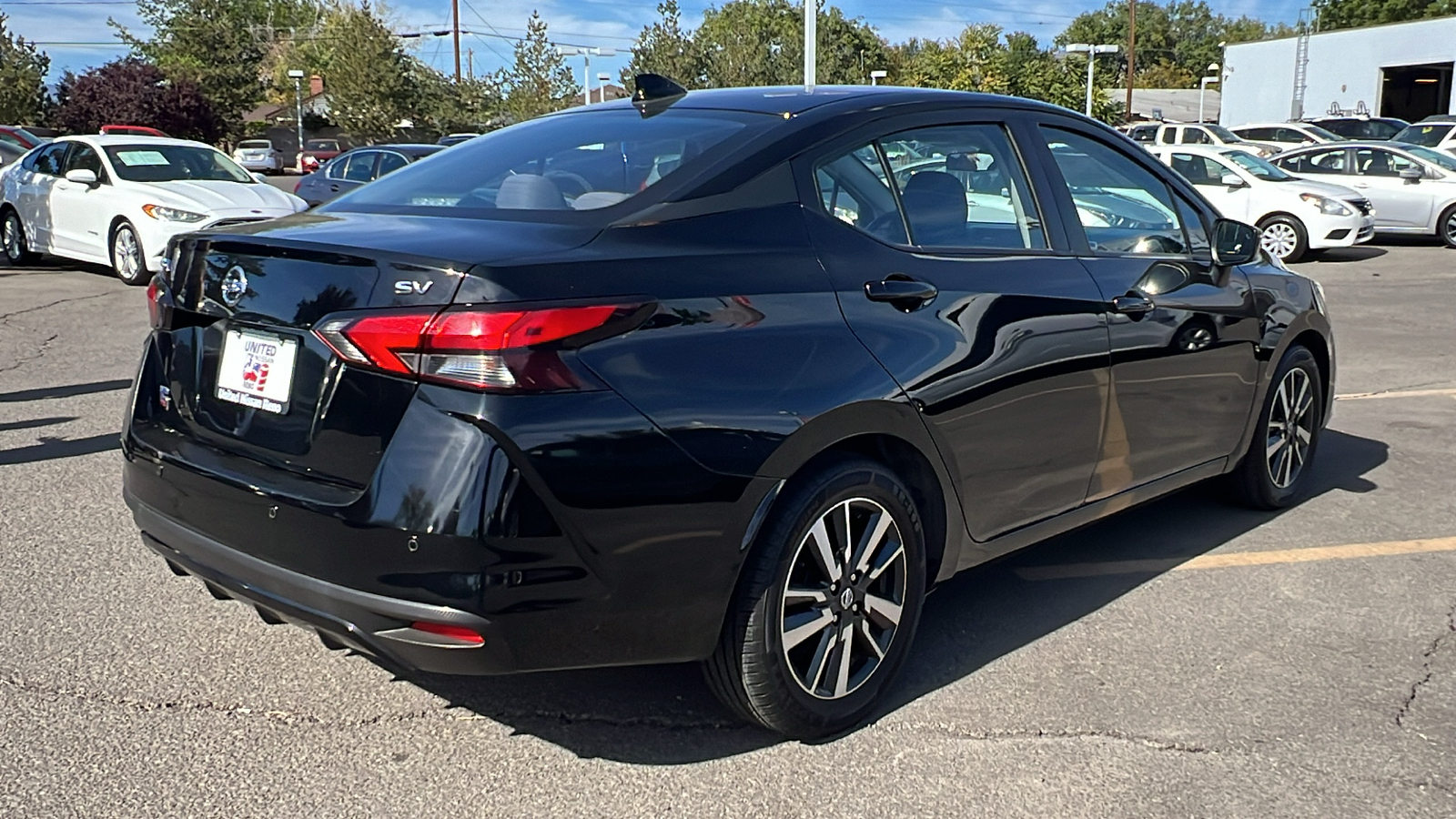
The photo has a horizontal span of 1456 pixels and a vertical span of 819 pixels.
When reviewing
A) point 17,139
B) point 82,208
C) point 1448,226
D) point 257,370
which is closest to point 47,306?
point 82,208

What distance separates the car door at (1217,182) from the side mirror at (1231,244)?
13262mm

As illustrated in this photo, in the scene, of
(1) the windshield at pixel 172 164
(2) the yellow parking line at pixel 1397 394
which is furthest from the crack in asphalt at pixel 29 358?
(2) the yellow parking line at pixel 1397 394

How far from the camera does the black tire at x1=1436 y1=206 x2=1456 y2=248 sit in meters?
18.9

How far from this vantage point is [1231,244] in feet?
15.6

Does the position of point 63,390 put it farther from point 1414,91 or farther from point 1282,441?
point 1414,91

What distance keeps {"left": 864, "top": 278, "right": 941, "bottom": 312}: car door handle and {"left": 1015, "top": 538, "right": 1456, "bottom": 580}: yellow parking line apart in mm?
1559

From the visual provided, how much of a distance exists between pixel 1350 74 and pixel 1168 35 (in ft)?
256

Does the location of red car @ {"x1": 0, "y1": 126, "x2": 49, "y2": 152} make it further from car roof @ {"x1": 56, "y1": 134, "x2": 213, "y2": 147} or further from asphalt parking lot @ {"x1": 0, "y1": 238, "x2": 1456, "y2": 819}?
asphalt parking lot @ {"x1": 0, "y1": 238, "x2": 1456, "y2": 819}

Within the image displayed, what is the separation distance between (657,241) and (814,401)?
53 centimetres

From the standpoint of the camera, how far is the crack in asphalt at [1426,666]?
358cm

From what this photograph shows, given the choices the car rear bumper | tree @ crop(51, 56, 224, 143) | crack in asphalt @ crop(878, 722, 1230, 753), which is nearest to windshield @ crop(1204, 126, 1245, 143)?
crack in asphalt @ crop(878, 722, 1230, 753)

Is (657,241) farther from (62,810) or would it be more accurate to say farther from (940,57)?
(940,57)

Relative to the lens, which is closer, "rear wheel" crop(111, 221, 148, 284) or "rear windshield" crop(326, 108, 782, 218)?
"rear windshield" crop(326, 108, 782, 218)

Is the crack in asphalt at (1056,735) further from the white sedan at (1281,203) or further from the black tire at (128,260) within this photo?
the white sedan at (1281,203)
